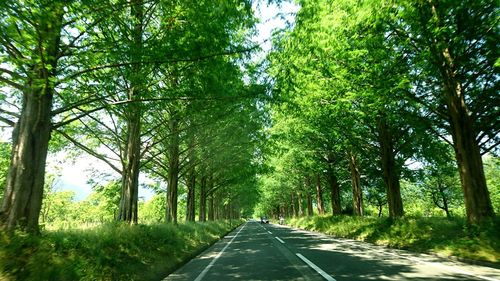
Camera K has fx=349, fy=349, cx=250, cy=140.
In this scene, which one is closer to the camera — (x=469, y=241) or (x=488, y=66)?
(x=469, y=241)

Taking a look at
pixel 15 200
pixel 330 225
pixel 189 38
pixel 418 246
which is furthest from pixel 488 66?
pixel 330 225

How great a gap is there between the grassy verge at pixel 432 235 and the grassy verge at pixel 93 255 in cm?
939

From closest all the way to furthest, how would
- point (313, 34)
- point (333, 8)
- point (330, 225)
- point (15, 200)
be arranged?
point (15, 200) → point (313, 34) → point (333, 8) → point (330, 225)

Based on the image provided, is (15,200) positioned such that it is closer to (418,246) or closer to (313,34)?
(313,34)

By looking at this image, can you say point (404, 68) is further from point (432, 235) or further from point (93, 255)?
point (93, 255)

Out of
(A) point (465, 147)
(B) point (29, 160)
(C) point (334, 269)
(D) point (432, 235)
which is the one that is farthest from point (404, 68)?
(B) point (29, 160)

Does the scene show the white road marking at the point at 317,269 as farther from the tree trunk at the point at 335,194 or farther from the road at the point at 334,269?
the tree trunk at the point at 335,194

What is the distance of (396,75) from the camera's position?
13156 millimetres

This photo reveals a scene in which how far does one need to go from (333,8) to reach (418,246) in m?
10.3

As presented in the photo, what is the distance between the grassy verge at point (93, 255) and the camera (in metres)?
5.89

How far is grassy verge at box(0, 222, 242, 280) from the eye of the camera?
5887mm

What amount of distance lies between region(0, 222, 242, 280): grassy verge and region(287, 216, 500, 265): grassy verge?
9.39 meters

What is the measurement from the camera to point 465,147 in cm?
1348

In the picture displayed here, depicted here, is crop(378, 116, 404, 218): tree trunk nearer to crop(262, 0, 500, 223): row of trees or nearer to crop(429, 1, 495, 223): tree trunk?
crop(262, 0, 500, 223): row of trees
